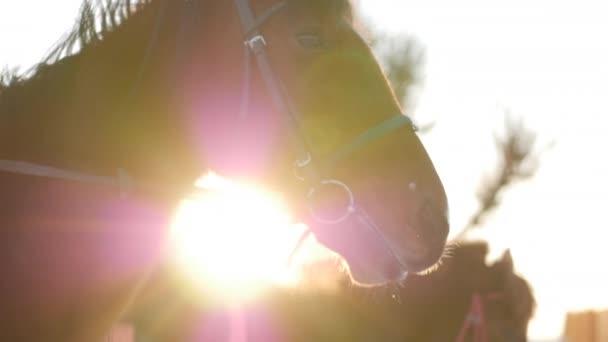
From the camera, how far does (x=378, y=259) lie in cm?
254

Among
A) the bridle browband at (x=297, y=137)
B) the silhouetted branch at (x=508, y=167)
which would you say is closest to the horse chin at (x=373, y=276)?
the bridle browband at (x=297, y=137)

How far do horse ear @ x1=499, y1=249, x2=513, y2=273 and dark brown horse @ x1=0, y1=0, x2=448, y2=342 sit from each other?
14.2ft

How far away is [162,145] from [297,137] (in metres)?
0.49

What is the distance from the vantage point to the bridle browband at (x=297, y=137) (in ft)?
8.30

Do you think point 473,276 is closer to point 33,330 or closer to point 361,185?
point 361,185

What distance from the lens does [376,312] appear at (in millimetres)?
6055

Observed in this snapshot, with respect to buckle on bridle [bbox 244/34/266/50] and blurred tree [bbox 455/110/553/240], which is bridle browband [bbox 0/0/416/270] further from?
blurred tree [bbox 455/110/553/240]

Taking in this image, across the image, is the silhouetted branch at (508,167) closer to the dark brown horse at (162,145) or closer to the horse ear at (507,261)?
the horse ear at (507,261)

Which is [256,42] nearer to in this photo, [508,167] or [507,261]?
[507,261]

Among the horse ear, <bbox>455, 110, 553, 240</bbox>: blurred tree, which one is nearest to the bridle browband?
the horse ear

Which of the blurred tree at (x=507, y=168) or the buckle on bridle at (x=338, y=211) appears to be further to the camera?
the blurred tree at (x=507, y=168)

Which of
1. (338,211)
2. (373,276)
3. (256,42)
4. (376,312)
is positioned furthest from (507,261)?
(256,42)

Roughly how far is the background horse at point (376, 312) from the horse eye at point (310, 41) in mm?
3440

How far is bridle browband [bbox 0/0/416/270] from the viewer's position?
8.30 ft
